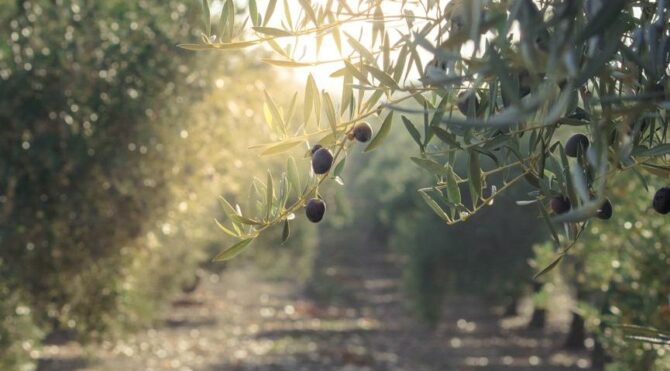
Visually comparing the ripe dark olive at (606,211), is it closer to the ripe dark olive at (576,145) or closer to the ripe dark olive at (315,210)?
the ripe dark olive at (576,145)

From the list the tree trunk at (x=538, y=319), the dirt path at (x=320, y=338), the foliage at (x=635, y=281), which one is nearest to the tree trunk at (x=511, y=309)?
the dirt path at (x=320, y=338)

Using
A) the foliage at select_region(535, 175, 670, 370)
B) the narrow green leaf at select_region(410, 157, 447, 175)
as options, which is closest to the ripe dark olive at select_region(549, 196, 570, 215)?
the narrow green leaf at select_region(410, 157, 447, 175)

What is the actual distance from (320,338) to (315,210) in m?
23.6

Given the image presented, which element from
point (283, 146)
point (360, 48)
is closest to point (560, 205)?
point (360, 48)

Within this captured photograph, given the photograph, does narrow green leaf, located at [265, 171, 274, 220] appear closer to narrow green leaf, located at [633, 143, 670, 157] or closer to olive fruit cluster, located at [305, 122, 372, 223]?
olive fruit cluster, located at [305, 122, 372, 223]

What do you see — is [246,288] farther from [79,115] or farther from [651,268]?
[651,268]

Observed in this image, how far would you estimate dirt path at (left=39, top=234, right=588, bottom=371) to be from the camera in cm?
1988

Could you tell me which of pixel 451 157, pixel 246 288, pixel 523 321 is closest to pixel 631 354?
pixel 451 157

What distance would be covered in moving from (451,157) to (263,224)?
52cm

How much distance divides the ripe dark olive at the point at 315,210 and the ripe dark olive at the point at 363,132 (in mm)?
242

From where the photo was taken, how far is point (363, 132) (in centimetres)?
239

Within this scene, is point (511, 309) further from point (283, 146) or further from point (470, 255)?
point (283, 146)

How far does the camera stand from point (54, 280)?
9.76 m

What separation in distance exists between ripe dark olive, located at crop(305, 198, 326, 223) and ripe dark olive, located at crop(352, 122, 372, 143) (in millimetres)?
242
